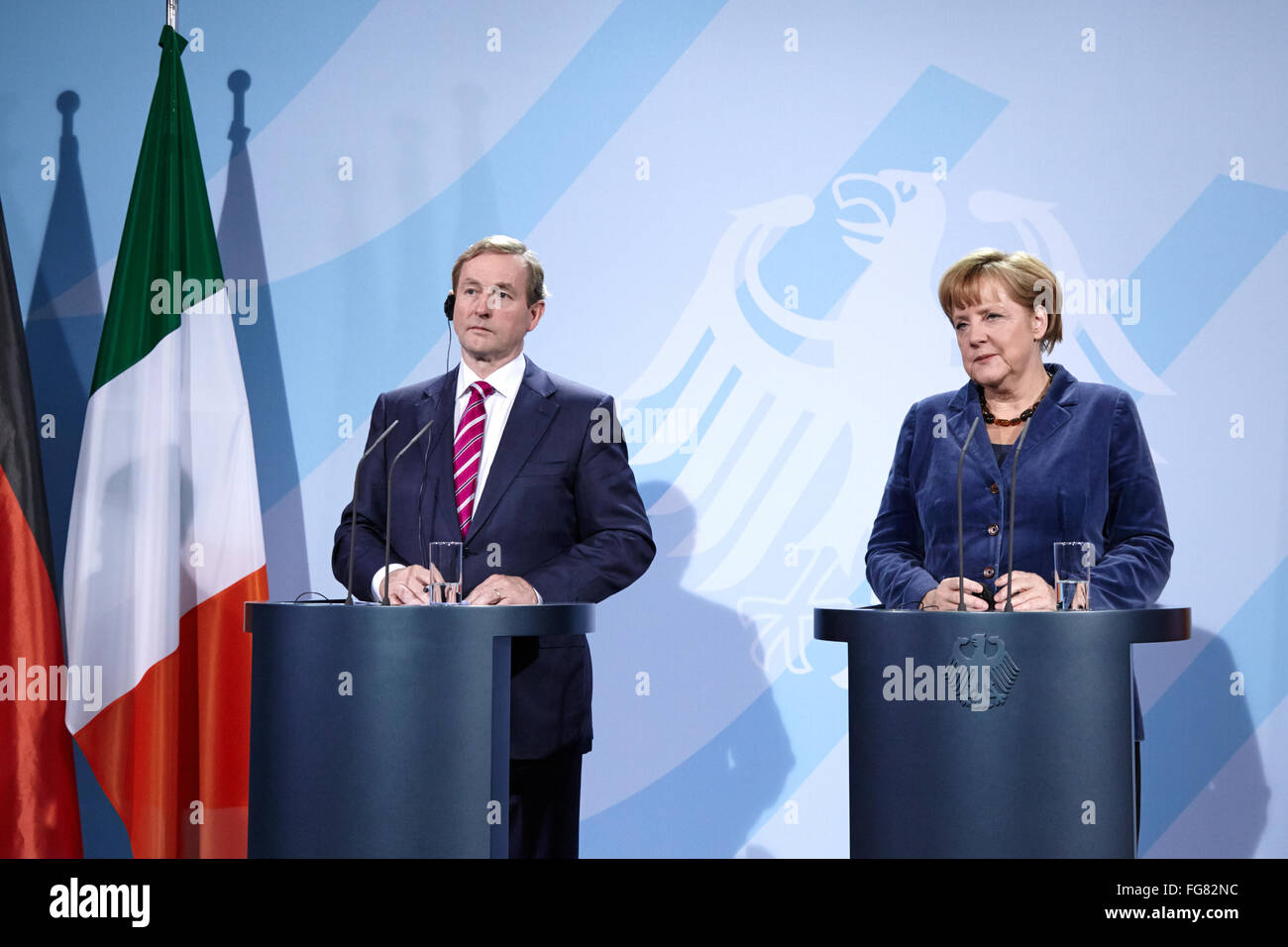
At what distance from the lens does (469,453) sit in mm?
3117

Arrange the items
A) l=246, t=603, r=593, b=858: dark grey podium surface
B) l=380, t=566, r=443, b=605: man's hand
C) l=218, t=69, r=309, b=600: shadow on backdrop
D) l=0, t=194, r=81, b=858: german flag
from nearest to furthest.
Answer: l=246, t=603, r=593, b=858: dark grey podium surface → l=380, t=566, r=443, b=605: man's hand → l=0, t=194, r=81, b=858: german flag → l=218, t=69, r=309, b=600: shadow on backdrop

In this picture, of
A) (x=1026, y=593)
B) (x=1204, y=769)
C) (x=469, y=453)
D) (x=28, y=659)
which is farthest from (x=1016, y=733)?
(x=28, y=659)

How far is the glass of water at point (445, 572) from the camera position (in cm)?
248

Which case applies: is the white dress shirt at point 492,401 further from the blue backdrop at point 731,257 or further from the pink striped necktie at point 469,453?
the blue backdrop at point 731,257

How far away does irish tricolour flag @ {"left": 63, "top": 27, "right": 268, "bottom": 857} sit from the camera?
3.64m

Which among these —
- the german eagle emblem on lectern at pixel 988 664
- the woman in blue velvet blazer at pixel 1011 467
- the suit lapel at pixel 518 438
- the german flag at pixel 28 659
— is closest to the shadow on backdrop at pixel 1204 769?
the woman in blue velvet blazer at pixel 1011 467

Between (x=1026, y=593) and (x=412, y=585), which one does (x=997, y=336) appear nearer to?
(x=1026, y=593)

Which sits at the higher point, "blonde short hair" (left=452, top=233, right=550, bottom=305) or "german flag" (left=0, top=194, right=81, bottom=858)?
"blonde short hair" (left=452, top=233, right=550, bottom=305)

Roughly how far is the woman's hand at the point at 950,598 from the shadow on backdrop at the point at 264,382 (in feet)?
7.78

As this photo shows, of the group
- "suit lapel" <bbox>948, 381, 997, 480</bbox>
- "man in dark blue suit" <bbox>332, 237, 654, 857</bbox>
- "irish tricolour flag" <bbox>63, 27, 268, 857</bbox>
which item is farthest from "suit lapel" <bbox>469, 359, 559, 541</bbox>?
"irish tricolour flag" <bbox>63, 27, 268, 857</bbox>

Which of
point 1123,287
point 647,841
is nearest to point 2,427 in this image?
point 647,841

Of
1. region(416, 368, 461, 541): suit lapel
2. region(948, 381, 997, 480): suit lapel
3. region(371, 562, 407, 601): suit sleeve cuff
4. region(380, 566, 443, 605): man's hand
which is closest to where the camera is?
region(380, 566, 443, 605): man's hand

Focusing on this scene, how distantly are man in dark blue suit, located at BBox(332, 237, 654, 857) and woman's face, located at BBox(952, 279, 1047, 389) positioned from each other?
0.88 metres

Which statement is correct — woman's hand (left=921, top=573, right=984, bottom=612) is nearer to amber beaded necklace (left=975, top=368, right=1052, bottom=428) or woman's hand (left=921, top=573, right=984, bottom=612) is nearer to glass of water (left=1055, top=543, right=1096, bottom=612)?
glass of water (left=1055, top=543, right=1096, bottom=612)
